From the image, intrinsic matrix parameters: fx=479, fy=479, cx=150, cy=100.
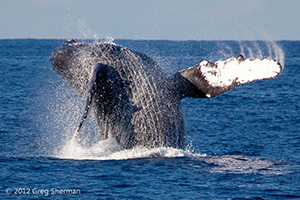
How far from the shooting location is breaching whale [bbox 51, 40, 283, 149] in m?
11.8

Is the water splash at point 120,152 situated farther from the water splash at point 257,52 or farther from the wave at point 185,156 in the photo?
the water splash at point 257,52

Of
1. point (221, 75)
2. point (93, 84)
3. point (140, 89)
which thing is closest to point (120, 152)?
point (140, 89)

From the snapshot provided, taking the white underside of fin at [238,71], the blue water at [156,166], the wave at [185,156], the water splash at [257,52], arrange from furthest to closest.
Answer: the wave at [185,156], the white underside of fin at [238,71], the blue water at [156,166], the water splash at [257,52]

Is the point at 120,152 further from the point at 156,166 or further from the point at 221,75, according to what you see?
the point at 221,75

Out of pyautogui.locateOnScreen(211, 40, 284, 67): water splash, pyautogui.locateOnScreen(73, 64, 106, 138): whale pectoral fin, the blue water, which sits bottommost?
the blue water

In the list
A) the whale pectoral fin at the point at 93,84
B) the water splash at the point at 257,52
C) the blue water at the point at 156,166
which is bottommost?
the blue water at the point at 156,166

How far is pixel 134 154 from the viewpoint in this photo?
12297 millimetres

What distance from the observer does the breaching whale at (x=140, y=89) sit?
11.8m

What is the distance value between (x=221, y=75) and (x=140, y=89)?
2.04m

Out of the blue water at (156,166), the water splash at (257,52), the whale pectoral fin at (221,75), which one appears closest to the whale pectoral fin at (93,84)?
the blue water at (156,166)

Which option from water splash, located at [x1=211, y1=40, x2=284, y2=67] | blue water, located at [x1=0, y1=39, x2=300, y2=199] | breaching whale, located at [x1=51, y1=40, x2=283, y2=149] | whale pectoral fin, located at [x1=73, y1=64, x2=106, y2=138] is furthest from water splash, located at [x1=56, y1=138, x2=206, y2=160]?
water splash, located at [x1=211, y1=40, x2=284, y2=67]

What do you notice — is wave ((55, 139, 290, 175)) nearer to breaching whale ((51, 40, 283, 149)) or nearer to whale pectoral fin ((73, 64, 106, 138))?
breaching whale ((51, 40, 283, 149))

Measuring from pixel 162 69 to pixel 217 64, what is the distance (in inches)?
60.3

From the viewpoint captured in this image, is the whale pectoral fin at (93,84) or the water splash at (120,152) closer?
the whale pectoral fin at (93,84)
